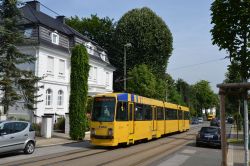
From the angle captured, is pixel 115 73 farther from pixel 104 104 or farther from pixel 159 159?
pixel 159 159

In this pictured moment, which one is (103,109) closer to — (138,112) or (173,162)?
(138,112)

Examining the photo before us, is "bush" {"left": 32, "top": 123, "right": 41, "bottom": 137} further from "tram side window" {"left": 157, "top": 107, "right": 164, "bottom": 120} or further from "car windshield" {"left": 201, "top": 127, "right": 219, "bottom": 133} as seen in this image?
"car windshield" {"left": 201, "top": 127, "right": 219, "bottom": 133}

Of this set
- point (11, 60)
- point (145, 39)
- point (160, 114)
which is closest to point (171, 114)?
point (160, 114)

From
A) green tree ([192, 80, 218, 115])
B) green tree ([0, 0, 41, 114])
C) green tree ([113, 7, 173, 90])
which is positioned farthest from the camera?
green tree ([192, 80, 218, 115])

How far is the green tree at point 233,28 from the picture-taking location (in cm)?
1108

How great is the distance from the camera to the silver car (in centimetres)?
1756

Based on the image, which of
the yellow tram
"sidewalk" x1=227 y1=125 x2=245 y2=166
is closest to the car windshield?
"sidewalk" x1=227 y1=125 x2=245 y2=166

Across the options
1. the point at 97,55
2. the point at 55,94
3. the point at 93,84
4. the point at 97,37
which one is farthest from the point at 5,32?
the point at 97,37

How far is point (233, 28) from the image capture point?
1115cm

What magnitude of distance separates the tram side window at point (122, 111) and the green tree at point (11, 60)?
23.2 feet

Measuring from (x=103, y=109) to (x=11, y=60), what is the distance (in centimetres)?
756

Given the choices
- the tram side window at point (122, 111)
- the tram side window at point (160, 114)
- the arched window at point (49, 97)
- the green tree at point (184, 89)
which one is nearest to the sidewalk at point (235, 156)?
the tram side window at point (122, 111)

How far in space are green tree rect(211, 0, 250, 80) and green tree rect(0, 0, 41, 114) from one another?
16.5 meters

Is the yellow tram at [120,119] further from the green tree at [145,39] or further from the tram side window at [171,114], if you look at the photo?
the green tree at [145,39]
